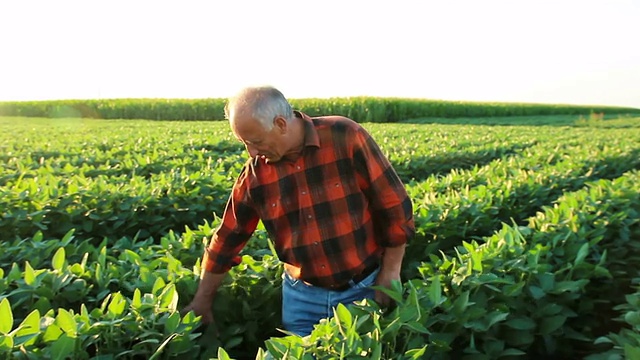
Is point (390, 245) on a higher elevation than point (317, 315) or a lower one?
higher

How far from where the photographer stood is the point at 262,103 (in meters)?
2.19

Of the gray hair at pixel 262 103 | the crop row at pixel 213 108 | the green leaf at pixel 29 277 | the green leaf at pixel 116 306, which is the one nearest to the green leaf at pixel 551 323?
the gray hair at pixel 262 103

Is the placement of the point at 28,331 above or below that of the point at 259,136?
below

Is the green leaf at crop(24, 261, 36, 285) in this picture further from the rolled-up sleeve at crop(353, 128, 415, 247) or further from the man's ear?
the rolled-up sleeve at crop(353, 128, 415, 247)

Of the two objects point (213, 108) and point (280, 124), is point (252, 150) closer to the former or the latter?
point (280, 124)

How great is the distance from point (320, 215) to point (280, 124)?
541 millimetres

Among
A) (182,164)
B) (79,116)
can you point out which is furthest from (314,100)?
(182,164)

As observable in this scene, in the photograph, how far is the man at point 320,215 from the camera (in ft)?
8.38

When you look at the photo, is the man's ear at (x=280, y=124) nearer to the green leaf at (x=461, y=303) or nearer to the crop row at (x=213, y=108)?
the green leaf at (x=461, y=303)

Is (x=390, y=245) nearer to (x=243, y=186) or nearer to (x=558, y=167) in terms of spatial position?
(x=243, y=186)

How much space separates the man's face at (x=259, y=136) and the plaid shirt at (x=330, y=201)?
18cm

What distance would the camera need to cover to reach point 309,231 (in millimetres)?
2652

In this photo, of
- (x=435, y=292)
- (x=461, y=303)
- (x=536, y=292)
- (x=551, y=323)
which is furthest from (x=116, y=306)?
(x=551, y=323)

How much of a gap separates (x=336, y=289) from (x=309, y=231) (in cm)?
36
